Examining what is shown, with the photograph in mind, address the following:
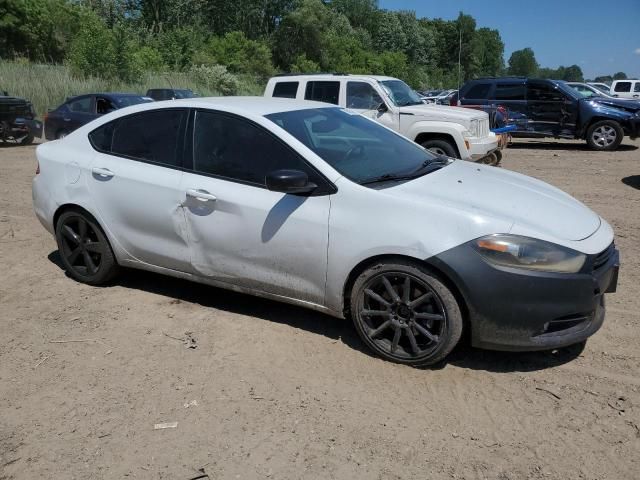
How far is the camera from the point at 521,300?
3.26m

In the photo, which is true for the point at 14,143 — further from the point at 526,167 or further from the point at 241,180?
the point at 241,180

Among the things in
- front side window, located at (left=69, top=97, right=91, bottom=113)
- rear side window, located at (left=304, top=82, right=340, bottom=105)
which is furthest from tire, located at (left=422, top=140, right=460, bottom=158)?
front side window, located at (left=69, top=97, right=91, bottom=113)

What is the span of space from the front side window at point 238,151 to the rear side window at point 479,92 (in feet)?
42.1

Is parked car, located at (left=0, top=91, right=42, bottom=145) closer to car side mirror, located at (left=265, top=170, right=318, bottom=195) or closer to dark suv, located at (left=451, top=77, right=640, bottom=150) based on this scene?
dark suv, located at (left=451, top=77, right=640, bottom=150)

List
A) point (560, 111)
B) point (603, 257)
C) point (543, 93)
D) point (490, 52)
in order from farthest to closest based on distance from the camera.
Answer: point (490, 52)
point (543, 93)
point (560, 111)
point (603, 257)

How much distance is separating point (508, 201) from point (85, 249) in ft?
11.0

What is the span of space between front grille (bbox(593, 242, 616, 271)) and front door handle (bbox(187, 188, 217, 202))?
7.90ft

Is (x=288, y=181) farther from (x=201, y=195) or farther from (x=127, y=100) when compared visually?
(x=127, y=100)

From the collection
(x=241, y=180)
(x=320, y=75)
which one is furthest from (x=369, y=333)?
(x=320, y=75)

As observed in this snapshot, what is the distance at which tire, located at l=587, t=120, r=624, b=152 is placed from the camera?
48.8 ft

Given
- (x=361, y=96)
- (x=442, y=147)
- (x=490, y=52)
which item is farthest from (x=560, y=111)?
(x=490, y=52)

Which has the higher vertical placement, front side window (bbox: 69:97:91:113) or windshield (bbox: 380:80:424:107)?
windshield (bbox: 380:80:424:107)

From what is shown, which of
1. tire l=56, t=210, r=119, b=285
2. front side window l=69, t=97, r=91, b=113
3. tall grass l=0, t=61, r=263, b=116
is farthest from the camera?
tall grass l=0, t=61, r=263, b=116

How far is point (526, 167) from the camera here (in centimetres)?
1237
